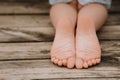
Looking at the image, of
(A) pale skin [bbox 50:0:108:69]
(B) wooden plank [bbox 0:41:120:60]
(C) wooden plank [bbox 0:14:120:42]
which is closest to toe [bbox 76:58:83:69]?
(A) pale skin [bbox 50:0:108:69]

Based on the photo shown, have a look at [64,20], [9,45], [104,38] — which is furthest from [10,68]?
[104,38]

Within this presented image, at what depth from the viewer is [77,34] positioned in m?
1.34

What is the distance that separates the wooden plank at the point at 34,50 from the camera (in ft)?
4.29

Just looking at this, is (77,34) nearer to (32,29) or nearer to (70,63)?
(70,63)

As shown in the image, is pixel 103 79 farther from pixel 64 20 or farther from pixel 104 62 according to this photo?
pixel 64 20

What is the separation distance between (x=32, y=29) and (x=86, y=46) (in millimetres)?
370

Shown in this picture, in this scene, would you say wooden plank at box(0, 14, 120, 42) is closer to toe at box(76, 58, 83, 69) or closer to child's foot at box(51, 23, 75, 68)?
child's foot at box(51, 23, 75, 68)

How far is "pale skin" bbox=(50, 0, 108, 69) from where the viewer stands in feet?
4.05

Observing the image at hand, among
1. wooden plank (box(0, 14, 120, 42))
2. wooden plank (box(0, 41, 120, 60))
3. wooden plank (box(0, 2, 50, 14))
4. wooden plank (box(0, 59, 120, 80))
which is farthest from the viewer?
wooden plank (box(0, 2, 50, 14))

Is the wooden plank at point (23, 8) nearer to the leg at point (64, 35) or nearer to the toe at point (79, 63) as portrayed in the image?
the leg at point (64, 35)

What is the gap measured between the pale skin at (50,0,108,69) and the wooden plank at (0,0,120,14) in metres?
0.24

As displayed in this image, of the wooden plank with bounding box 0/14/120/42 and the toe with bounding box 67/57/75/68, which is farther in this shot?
Result: the wooden plank with bounding box 0/14/120/42

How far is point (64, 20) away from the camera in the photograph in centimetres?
139

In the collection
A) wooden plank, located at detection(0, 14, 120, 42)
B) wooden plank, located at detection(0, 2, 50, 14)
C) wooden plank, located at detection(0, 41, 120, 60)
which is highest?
wooden plank, located at detection(0, 2, 50, 14)
